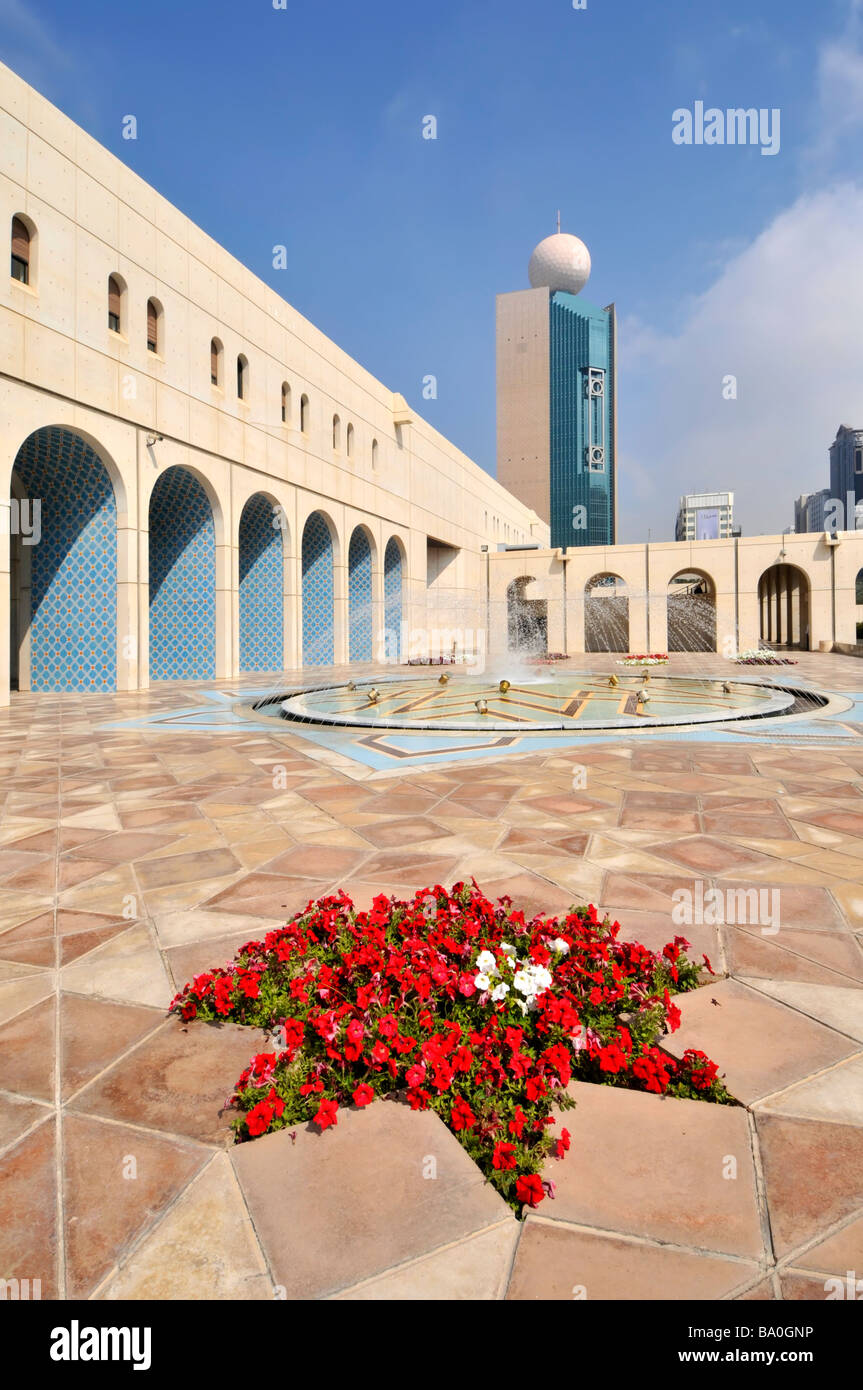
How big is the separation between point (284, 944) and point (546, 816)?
2437mm

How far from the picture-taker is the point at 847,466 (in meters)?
137

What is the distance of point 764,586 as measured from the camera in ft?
137

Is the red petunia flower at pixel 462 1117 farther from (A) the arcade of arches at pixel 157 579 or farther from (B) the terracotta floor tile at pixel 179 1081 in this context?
(A) the arcade of arches at pixel 157 579

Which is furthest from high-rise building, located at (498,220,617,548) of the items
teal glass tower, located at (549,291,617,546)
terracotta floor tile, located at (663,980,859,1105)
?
terracotta floor tile, located at (663,980,859,1105)

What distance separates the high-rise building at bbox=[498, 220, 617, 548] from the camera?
89.2m

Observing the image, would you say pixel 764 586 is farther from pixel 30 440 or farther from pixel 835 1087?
pixel 835 1087

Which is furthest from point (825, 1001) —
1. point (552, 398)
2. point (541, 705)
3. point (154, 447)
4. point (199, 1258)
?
point (552, 398)

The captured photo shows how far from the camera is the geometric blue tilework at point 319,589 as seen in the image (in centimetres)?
2498

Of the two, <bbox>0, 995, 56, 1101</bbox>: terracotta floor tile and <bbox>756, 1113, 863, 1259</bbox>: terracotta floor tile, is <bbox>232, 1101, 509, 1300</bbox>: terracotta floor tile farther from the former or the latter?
<bbox>0, 995, 56, 1101</bbox>: terracotta floor tile

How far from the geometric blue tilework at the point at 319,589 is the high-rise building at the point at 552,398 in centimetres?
6891

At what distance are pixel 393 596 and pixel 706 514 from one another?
575 ft

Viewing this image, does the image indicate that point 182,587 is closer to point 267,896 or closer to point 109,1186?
point 267,896

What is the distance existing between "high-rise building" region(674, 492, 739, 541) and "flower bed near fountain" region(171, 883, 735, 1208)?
613 ft
